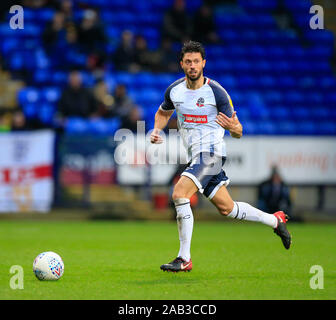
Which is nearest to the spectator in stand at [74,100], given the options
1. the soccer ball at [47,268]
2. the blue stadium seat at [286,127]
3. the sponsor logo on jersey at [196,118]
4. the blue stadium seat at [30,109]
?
the blue stadium seat at [30,109]

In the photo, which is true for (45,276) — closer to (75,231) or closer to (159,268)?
(159,268)

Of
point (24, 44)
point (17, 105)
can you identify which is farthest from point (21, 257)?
point (24, 44)

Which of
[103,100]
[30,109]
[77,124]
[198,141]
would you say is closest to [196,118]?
[198,141]

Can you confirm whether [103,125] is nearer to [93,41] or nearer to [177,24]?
[93,41]

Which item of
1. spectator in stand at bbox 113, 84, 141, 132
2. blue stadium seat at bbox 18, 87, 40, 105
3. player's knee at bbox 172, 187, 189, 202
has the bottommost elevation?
player's knee at bbox 172, 187, 189, 202

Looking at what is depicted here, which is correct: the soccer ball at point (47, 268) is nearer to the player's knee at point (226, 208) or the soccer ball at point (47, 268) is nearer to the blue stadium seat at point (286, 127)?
the player's knee at point (226, 208)

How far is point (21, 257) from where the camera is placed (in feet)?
29.5

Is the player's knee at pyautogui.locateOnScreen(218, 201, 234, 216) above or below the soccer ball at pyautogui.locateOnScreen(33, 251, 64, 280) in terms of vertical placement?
above

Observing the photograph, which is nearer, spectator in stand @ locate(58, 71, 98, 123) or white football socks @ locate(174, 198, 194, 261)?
white football socks @ locate(174, 198, 194, 261)

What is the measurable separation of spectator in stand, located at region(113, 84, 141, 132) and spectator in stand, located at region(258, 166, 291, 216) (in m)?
3.19

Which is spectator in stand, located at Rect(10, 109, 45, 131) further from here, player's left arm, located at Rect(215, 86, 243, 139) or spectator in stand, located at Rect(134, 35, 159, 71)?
player's left arm, located at Rect(215, 86, 243, 139)

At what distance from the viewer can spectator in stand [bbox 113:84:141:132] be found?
53.9ft

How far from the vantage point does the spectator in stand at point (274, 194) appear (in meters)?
15.8

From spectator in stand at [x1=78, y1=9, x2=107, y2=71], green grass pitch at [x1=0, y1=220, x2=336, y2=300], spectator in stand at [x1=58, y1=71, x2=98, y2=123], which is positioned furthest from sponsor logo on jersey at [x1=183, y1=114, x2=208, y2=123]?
spectator in stand at [x1=78, y1=9, x2=107, y2=71]
